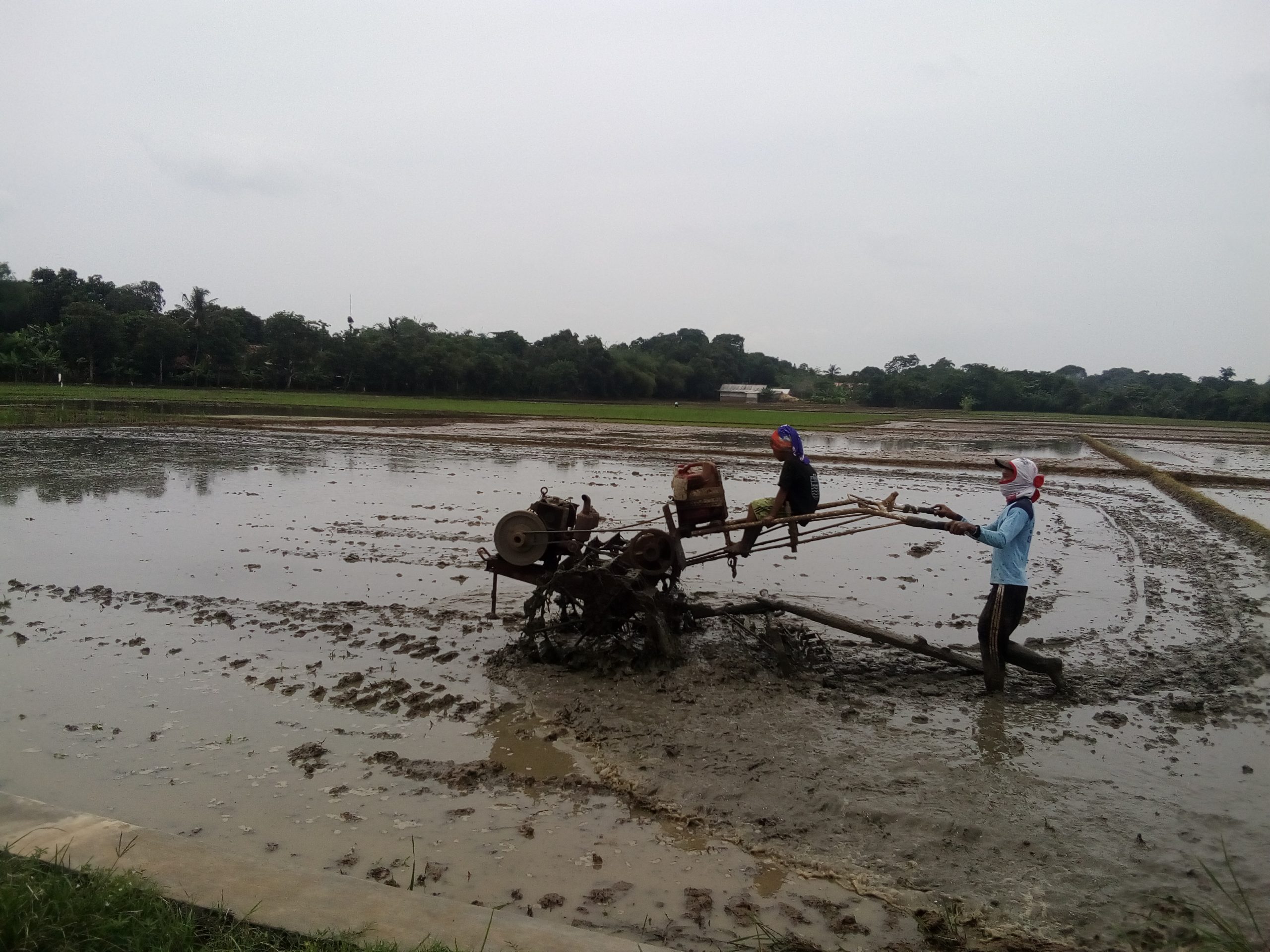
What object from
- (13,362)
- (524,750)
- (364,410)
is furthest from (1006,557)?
(13,362)

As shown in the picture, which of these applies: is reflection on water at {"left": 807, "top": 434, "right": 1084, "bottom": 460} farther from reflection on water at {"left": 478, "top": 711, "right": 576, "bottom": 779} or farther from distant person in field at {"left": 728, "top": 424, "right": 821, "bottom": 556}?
reflection on water at {"left": 478, "top": 711, "right": 576, "bottom": 779}

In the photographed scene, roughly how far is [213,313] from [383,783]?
234 feet

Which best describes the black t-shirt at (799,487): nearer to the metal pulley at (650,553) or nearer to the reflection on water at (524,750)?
the metal pulley at (650,553)

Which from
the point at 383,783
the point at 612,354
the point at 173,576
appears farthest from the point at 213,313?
the point at 383,783

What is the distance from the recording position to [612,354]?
86.4 metres

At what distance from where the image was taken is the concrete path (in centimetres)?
292

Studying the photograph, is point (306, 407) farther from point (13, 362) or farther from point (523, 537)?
point (523, 537)

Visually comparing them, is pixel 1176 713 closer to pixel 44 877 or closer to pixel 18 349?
pixel 44 877

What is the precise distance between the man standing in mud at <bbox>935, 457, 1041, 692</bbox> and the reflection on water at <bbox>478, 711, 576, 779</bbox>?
10.1 ft

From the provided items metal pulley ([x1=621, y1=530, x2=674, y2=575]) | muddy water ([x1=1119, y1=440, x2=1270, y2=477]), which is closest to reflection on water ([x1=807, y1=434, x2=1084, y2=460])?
muddy water ([x1=1119, y1=440, x2=1270, y2=477])

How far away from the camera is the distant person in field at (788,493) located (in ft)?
21.9

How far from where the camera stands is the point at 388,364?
6962 cm

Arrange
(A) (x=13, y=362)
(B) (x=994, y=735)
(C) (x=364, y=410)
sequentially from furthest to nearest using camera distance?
(A) (x=13, y=362), (C) (x=364, y=410), (B) (x=994, y=735)

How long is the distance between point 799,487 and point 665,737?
2.38 meters
